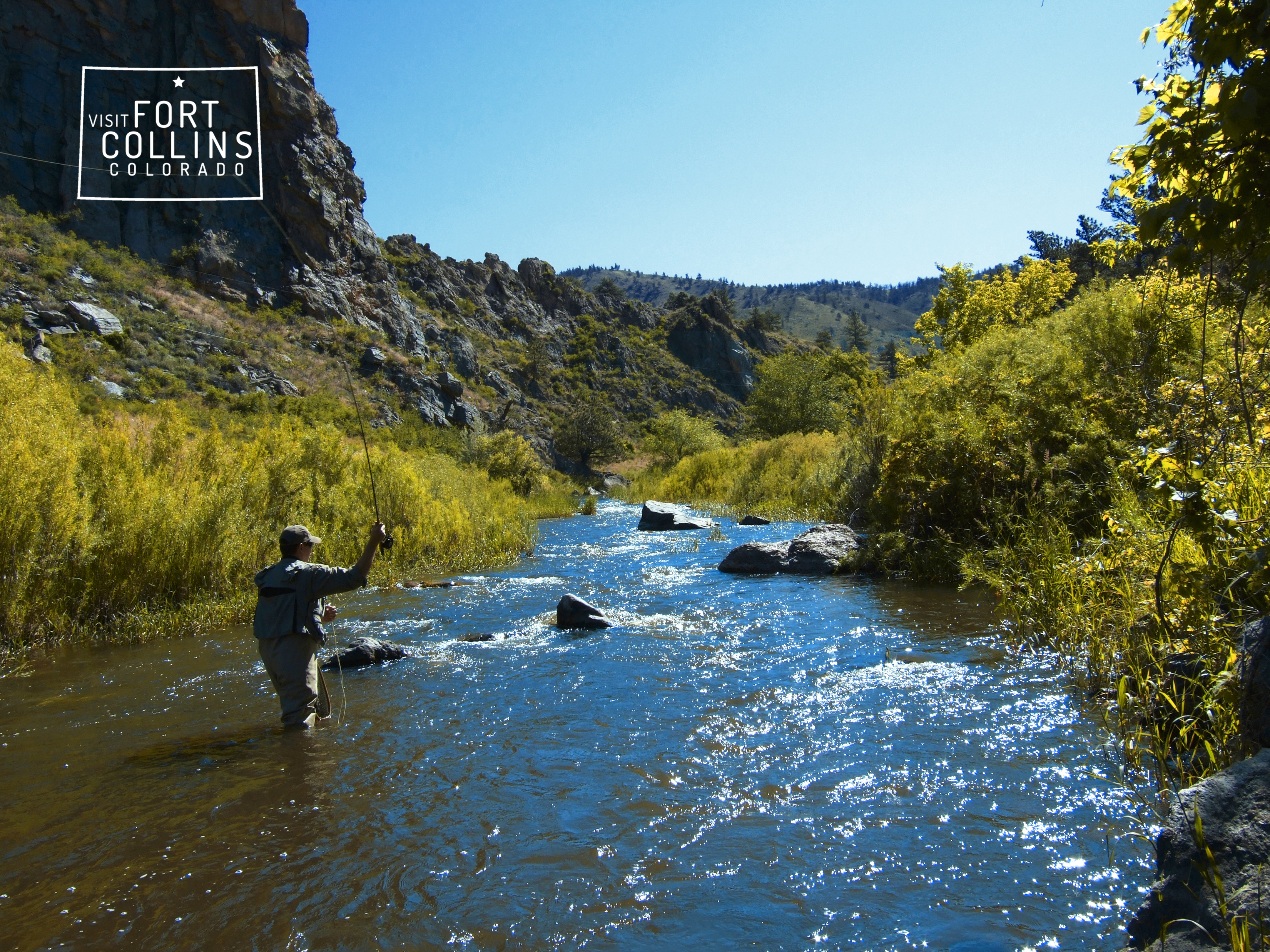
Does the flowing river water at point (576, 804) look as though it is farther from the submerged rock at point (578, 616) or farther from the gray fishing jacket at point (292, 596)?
the submerged rock at point (578, 616)

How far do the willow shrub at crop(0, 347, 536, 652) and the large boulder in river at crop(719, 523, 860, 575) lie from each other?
687cm

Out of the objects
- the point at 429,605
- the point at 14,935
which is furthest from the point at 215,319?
the point at 14,935

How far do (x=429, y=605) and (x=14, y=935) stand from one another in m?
8.16

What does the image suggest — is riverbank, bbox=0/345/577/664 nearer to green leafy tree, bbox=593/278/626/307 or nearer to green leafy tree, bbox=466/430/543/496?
green leafy tree, bbox=466/430/543/496

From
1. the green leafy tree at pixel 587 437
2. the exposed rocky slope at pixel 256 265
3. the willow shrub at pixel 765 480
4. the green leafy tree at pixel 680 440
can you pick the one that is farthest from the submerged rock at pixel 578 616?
the green leafy tree at pixel 587 437

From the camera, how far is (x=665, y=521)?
23797 mm

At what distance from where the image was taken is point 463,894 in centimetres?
380

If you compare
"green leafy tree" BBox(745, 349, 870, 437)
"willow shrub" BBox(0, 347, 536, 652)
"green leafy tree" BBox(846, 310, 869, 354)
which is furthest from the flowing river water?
"green leafy tree" BBox(846, 310, 869, 354)

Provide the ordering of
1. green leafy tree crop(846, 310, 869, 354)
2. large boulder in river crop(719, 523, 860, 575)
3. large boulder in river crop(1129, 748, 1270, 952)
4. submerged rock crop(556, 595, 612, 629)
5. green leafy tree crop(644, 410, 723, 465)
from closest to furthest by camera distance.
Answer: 1. large boulder in river crop(1129, 748, 1270, 952)
2. submerged rock crop(556, 595, 612, 629)
3. large boulder in river crop(719, 523, 860, 575)
4. green leafy tree crop(644, 410, 723, 465)
5. green leafy tree crop(846, 310, 869, 354)

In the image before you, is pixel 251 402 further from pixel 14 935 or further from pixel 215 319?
pixel 14 935

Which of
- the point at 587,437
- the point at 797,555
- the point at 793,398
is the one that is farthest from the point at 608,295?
the point at 797,555

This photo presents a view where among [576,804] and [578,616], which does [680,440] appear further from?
[576,804]

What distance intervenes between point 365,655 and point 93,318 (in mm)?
34988

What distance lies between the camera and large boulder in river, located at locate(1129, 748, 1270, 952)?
2537mm
